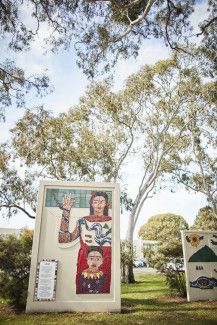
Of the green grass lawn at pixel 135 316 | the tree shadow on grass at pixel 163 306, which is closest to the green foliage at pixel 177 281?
the tree shadow on grass at pixel 163 306

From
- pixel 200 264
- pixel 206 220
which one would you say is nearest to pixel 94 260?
pixel 200 264

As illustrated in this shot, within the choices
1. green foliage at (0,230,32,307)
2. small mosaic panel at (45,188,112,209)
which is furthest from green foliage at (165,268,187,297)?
green foliage at (0,230,32,307)

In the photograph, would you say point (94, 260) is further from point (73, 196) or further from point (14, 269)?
point (14, 269)

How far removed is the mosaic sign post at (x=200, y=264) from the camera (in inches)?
438

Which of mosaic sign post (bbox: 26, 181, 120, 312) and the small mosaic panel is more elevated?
the small mosaic panel

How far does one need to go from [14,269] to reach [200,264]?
632 cm

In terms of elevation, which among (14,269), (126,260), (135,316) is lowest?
(135,316)

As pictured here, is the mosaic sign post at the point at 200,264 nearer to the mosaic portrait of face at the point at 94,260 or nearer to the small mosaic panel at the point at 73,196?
the mosaic portrait of face at the point at 94,260

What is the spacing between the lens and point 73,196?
9516 millimetres

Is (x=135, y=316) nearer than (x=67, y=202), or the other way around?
(x=135, y=316)

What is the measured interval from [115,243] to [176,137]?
599 inches

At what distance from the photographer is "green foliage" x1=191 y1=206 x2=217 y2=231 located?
3105cm

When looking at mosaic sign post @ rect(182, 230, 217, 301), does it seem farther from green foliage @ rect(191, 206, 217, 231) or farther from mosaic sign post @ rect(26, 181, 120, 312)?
green foliage @ rect(191, 206, 217, 231)

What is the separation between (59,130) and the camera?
20.3m
